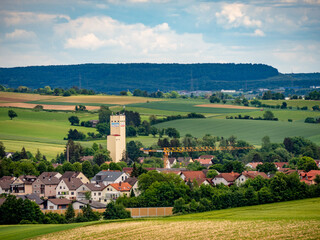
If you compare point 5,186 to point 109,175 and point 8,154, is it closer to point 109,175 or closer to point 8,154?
point 109,175

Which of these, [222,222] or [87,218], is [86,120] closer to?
[87,218]

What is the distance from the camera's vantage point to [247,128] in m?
168

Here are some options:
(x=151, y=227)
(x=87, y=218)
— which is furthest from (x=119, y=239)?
(x=87, y=218)

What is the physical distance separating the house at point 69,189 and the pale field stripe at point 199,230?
34482 mm

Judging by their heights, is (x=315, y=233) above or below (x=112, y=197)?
above

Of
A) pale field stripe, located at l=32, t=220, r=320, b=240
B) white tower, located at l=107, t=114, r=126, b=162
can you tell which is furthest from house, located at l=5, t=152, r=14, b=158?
pale field stripe, located at l=32, t=220, r=320, b=240

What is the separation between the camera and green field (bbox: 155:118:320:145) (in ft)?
518

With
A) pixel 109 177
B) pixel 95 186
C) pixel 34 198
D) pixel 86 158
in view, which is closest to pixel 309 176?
pixel 109 177

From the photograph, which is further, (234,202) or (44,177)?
(44,177)

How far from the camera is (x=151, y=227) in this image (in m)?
51.1

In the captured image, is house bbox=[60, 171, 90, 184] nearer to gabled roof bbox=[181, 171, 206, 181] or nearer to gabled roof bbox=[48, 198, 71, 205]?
gabled roof bbox=[181, 171, 206, 181]

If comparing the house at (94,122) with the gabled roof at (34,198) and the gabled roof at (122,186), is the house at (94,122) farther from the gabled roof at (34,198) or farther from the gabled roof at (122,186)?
the gabled roof at (34,198)

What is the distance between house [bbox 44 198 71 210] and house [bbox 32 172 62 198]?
898 cm

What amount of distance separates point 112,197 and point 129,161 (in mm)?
45037
